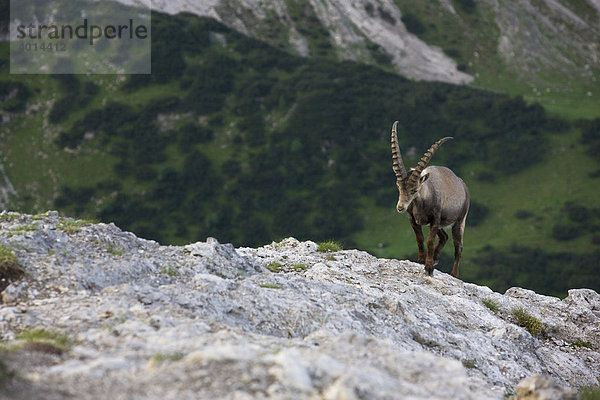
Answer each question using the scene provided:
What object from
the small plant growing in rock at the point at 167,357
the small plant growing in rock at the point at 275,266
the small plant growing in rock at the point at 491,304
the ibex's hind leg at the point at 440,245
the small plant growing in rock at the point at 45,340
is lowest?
the ibex's hind leg at the point at 440,245

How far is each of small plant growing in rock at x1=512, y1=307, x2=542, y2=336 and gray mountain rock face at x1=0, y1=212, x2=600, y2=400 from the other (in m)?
0.23

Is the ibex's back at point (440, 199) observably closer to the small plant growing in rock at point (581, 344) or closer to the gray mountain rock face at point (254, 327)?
the gray mountain rock face at point (254, 327)

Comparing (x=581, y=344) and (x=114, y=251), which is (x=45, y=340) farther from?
(x=581, y=344)

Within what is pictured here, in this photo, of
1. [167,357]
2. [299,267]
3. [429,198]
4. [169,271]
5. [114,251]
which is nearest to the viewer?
[167,357]

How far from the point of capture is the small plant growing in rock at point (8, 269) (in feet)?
41.1

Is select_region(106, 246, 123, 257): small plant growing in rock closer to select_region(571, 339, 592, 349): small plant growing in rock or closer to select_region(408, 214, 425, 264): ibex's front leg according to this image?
select_region(408, 214, 425, 264): ibex's front leg

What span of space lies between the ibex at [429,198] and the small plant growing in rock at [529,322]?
307 cm

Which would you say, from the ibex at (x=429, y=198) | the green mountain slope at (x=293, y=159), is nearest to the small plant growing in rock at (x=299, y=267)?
the ibex at (x=429, y=198)

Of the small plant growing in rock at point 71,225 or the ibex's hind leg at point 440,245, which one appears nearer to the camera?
the small plant growing in rock at point 71,225

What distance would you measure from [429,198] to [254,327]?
1131cm

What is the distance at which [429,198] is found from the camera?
22.7 metres

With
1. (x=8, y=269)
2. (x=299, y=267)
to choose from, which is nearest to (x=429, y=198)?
(x=299, y=267)

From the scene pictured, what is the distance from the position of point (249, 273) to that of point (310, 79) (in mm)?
181102

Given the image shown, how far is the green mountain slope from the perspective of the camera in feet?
472
